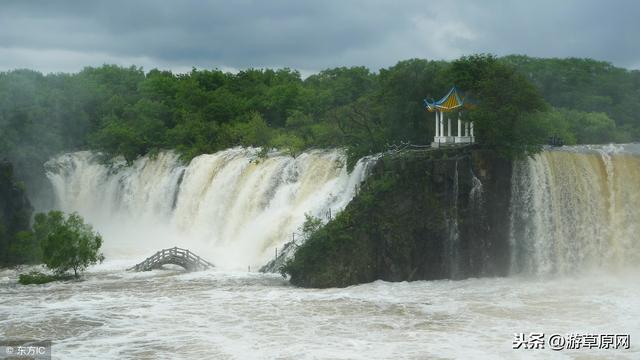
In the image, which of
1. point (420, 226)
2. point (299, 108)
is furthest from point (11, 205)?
point (299, 108)

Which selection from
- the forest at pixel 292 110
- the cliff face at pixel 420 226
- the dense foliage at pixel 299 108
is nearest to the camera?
the cliff face at pixel 420 226

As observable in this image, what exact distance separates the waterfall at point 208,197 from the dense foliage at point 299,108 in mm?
1544

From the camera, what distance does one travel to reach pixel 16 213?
1575 inches

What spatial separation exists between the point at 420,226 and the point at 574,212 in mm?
5899

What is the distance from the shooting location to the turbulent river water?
22.2m

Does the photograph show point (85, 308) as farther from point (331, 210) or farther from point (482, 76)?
point (482, 76)

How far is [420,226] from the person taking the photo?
102ft

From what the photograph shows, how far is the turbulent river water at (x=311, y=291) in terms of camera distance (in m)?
22.2

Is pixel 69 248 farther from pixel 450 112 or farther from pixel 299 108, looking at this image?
pixel 299 108

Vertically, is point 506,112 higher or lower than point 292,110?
lower

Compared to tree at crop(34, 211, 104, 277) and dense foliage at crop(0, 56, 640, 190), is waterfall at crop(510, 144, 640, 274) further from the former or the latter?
tree at crop(34, 211, 104, 277)

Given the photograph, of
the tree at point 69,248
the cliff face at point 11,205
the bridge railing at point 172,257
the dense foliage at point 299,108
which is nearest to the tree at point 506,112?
the dense foliage at point 299,108

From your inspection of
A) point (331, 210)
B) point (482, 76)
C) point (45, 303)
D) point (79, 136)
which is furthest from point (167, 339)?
point (79, 136)

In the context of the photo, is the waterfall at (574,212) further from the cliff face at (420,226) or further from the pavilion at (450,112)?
the pavilion at (450,112)
